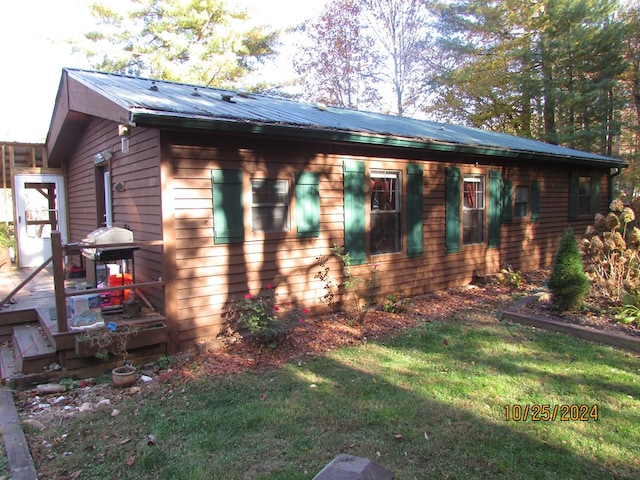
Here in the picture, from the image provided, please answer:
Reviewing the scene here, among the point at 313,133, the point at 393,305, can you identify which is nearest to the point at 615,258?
the point at 393,305

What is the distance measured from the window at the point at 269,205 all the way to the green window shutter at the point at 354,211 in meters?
1.06

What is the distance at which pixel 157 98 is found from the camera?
17.1ft

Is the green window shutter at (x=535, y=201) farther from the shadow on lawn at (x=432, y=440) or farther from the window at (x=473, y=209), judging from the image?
the shadow on lawn at (x=432, y=440)

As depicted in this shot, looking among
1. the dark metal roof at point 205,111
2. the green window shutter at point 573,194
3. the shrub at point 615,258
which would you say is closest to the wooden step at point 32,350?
the dark metal roof at point 205,111

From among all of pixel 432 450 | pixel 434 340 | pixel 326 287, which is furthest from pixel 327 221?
pixel 432 450

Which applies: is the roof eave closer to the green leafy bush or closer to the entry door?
the green leafy bush

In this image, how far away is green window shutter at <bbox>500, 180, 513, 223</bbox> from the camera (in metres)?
9.20

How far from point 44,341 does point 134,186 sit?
7.00 feet

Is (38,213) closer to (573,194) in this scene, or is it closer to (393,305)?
(393,305)

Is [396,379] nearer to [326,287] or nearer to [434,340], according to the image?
[434,340]

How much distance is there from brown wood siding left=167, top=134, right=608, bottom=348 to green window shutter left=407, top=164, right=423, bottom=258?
15cm

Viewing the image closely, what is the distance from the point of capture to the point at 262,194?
5.64 m

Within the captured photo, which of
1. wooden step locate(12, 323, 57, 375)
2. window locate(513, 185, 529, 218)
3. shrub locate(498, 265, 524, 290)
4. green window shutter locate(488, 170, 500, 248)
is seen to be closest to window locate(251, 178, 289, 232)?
wooden step locate(12, 323, 57, 375)

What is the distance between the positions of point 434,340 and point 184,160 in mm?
3583
